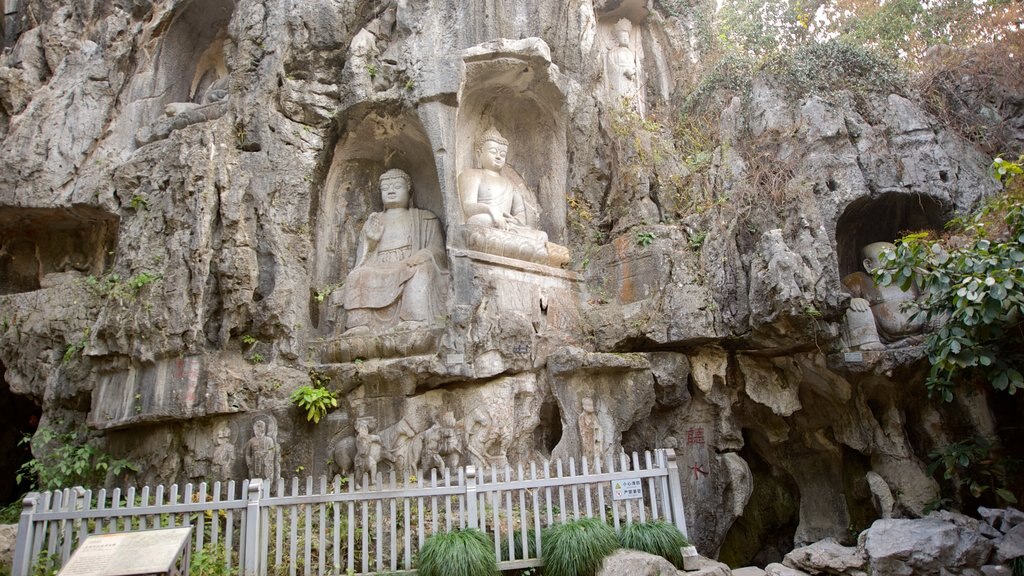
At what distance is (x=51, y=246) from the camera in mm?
11711

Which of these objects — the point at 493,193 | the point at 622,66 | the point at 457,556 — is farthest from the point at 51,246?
the point at 622,66

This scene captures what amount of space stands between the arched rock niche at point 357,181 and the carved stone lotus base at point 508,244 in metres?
1.55

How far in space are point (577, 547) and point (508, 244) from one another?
455cm

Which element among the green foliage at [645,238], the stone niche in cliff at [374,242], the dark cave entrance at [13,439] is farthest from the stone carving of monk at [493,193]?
the dark cave entrance at [13,439]

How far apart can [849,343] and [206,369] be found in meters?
8.34

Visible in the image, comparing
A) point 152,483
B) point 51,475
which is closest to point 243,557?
point 152,483

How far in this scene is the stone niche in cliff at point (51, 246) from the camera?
11.2m

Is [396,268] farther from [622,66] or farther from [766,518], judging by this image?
[766,518]

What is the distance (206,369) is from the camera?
27.8 feet

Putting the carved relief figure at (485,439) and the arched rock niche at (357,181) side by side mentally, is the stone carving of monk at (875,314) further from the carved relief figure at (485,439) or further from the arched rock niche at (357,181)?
the arched rock niche at (357,181)

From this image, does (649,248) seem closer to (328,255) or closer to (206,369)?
(328,255)

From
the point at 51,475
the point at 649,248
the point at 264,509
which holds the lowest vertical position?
the point at 264,509

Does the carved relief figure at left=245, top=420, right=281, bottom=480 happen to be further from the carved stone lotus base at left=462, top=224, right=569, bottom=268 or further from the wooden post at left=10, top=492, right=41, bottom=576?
the carved stone lotus base at left=462, top=224, right=569, bottom=268

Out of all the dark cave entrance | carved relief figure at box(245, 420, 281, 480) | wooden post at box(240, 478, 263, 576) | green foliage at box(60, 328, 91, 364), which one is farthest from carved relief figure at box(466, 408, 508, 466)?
the dark cave entrance
